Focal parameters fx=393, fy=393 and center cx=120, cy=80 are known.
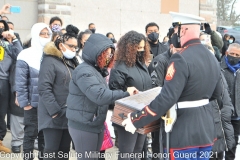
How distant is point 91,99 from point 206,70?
3.51 ft

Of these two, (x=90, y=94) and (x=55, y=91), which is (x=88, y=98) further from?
(x=55, y=91)

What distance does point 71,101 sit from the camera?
3787 mm

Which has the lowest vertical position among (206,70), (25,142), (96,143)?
(25,142)

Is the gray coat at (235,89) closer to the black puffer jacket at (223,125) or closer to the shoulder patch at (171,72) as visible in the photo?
the black puffer jacket at (223,125)

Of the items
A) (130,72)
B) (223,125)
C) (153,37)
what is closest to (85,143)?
(130,72)

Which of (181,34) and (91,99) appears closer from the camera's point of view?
(181,34)

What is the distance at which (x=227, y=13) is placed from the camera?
40.1 meters

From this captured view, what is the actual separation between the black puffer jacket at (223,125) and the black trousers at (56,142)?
1.69 meters

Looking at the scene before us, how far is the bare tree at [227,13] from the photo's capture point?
39.9 m

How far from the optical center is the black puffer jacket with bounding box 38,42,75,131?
14.4 feet

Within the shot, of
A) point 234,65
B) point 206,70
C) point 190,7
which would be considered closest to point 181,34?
point 206,70

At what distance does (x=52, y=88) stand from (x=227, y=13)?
125 feet

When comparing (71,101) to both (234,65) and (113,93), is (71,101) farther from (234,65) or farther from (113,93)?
(234,65)

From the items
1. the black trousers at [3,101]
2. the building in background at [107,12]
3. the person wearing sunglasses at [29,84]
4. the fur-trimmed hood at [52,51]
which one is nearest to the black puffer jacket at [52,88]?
the fur-trimmed hood at [52,51]
